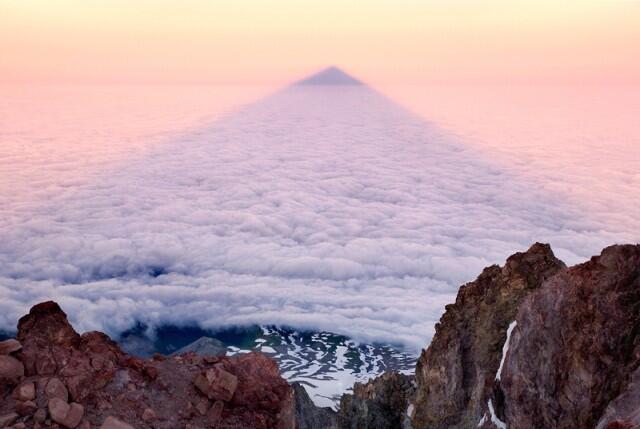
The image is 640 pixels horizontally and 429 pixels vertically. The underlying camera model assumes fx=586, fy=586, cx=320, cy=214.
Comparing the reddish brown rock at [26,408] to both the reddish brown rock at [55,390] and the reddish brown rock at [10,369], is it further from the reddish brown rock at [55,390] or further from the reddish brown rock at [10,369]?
the reddish brown rock at [10,369]

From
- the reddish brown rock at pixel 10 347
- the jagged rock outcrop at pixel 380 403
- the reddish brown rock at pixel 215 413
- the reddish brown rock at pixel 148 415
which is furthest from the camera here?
the jagged rock outcrop at pixel 380 403

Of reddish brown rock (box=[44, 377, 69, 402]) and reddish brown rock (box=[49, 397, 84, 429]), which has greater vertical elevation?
reddish brown rock (box=[44, 377, 69, 402])

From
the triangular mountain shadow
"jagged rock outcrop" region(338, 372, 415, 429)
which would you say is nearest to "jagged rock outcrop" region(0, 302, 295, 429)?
"jagged rock outcrop" region(338, 372, 415, 429)

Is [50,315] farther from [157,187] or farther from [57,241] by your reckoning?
[157,187]

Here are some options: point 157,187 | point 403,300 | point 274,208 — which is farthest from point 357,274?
point 157,187

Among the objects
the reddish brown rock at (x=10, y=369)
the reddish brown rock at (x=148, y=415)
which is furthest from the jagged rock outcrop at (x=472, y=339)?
the reddish brown rock at (x=10, y=369)

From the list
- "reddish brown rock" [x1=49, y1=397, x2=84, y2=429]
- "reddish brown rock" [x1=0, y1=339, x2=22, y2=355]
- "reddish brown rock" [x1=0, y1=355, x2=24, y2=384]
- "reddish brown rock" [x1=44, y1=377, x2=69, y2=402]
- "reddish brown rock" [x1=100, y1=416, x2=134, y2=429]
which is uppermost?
"reddish brown rock" [x1=0, y1=339, x2=22, y2=355]

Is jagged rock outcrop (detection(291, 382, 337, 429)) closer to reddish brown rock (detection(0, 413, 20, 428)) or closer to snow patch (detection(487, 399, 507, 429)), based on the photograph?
snow patch (detection(487, 399, 507, 429))
